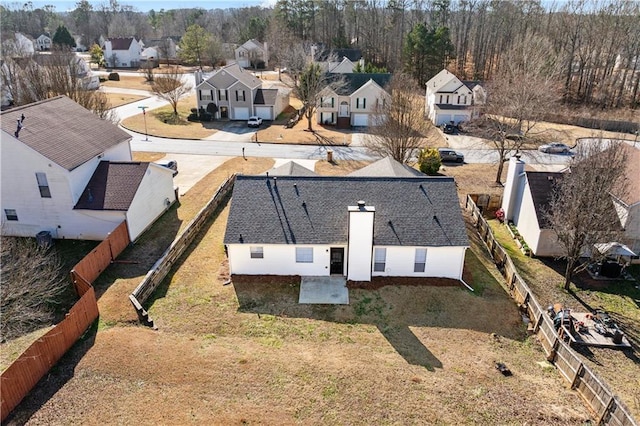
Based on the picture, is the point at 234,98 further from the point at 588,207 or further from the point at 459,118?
the point at 588,207

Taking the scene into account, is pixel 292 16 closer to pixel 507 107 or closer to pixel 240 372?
pixel 507 107

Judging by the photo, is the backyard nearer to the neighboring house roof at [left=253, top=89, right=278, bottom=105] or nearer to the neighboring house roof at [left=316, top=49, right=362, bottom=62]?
the neighboring house roof at [left=253, top=89, right=278, bottom=105]

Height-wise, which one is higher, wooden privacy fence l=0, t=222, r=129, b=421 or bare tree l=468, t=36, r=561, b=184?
bare tree l=468, t=36, r=561, b=184

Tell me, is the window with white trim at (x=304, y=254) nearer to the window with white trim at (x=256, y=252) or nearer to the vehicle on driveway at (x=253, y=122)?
the window with white trim at (x=256, y=252)

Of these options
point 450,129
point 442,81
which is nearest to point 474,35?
point 442,81

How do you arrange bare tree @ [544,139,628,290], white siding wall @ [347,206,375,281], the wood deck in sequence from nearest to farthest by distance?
the wood deck < white siding wall @ [347,206,375,281] < bare tree @ [544,139,628,290]

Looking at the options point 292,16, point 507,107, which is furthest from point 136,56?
point 507,107

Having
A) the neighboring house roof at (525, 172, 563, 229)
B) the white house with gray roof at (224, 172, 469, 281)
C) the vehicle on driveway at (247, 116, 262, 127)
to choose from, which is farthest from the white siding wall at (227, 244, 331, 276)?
the vehicle on driveway at (247, 116, 262, 127)
